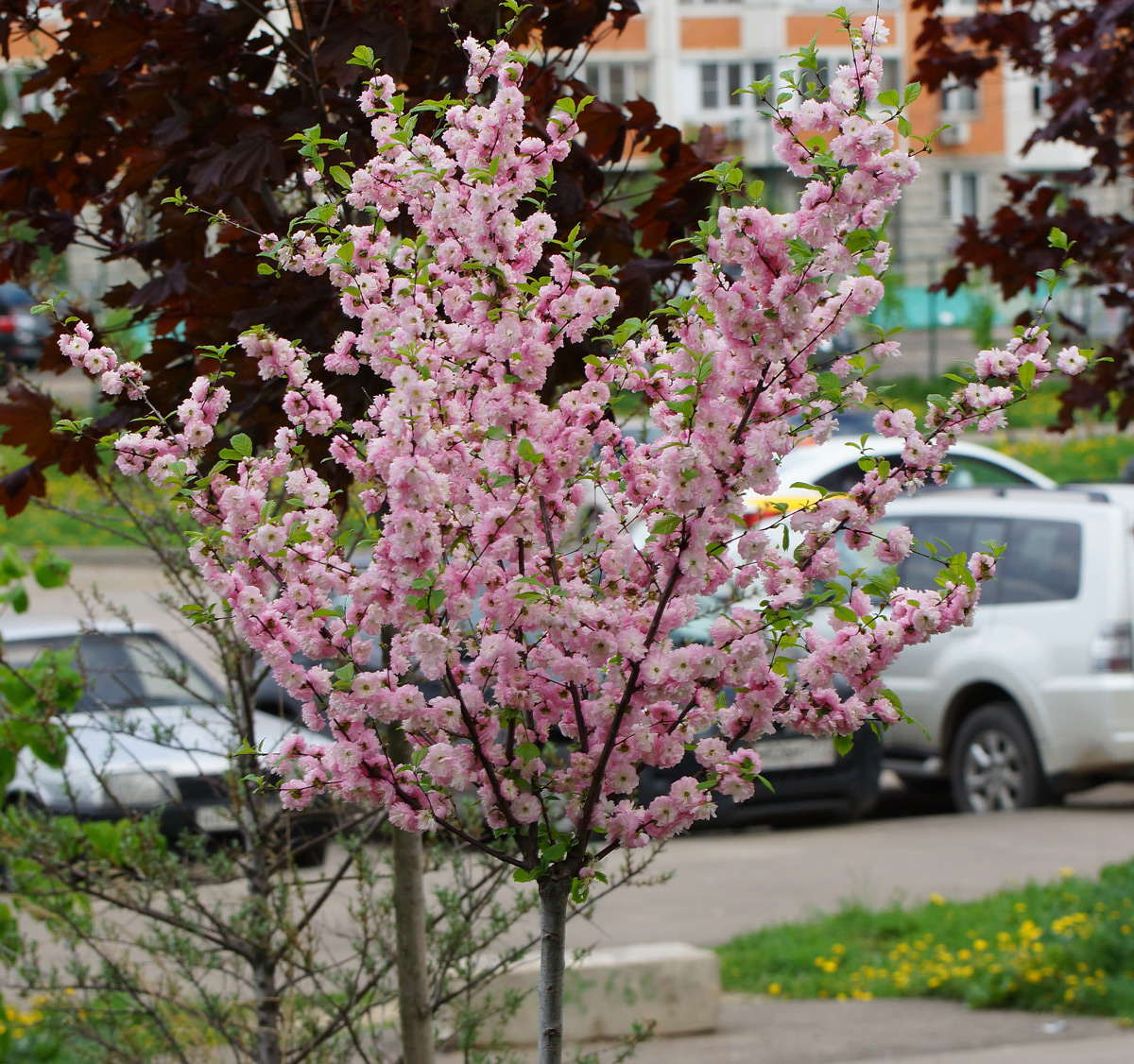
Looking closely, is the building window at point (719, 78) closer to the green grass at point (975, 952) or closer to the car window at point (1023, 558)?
the car window at point (1023, 558)

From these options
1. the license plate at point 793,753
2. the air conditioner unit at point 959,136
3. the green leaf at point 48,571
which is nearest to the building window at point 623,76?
the air conditioner unit at point 959,136

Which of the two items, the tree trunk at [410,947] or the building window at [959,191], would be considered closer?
the tree trunk at [410,947]

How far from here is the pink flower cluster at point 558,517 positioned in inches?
85.4

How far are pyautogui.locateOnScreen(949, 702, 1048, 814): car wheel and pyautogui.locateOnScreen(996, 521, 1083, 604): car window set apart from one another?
0.70 m

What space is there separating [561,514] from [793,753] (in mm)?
6791

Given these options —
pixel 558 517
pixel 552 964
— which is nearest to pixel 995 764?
pixel 552 964

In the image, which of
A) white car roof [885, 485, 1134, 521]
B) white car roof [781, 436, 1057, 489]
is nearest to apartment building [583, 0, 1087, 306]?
white car roof [781, 436, 1057, 489]

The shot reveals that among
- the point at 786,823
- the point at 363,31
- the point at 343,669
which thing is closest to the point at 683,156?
the point at 363,31

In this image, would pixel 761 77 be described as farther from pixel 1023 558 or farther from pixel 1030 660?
pixel 1030 660

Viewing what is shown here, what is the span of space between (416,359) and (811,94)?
74cm

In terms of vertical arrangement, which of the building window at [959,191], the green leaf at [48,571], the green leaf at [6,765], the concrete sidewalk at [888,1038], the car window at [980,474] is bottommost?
the concrete sidewalk at [888,1038]

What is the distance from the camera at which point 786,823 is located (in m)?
9.83

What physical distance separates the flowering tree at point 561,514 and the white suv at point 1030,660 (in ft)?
22.2

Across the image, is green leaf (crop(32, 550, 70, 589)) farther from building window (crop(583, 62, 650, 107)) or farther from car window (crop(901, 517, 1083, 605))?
building window (crop(583, 62, 650, 107))
